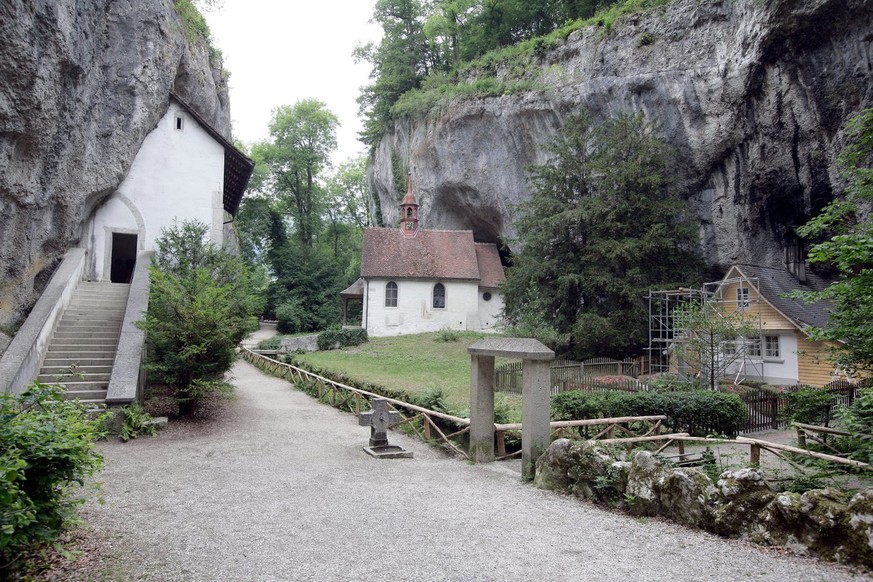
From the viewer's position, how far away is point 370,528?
5914mm

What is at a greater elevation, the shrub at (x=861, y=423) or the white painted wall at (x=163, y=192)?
the white painted wall at (x=163, y=192)

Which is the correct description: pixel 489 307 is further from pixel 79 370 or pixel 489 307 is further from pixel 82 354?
pixel 79 370

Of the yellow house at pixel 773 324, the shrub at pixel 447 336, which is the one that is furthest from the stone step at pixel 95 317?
the yellow house at pixel 773 324

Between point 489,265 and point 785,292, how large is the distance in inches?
765

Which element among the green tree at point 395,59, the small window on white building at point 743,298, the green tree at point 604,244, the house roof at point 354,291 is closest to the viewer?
the small window on white building at point 743,298

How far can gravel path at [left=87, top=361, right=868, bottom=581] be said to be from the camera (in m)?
4.84

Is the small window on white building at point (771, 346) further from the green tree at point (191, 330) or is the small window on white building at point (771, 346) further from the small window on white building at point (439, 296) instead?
the green tree at point (191, 330)

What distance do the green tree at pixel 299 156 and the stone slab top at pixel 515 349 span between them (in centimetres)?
4204

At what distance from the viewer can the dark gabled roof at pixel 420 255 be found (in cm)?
3659

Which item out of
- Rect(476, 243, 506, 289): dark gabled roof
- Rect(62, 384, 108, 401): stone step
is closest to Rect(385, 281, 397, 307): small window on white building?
Rect(476, 243, 506, 289): dark gabled roof

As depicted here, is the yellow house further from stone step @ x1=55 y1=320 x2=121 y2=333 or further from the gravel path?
stone step @ x1=55 y1=320 x2=121 y2=333

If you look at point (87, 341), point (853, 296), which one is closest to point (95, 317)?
point (87, 341)

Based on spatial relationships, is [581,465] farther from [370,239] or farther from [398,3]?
[398,3]

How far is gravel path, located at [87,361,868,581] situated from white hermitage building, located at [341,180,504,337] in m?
26.8
